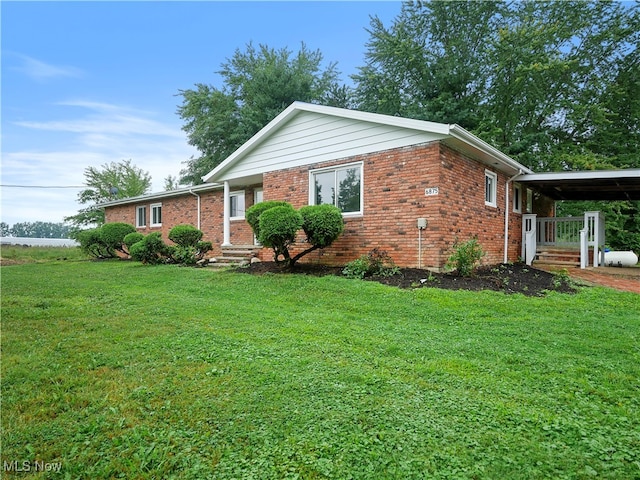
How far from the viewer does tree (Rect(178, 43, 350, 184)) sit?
20859 mm

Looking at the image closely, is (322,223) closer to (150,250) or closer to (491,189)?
(491,189)

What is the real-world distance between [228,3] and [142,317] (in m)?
8.67

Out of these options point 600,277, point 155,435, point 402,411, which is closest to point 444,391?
point 402,411

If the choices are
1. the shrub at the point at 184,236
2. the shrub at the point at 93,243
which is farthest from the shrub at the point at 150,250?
the shrub at the point at 93,243

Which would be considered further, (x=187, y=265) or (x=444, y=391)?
(x=187, y=265)

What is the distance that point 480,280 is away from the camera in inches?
283

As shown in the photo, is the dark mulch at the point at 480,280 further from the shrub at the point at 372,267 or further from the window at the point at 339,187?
the window at the point at 339,187

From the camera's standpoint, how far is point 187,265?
11.4 meters

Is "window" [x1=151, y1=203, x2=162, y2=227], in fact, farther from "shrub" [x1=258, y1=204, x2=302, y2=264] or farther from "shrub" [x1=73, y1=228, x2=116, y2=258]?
"shrub" [x1=258, y1=204, x2=302, y2=264]

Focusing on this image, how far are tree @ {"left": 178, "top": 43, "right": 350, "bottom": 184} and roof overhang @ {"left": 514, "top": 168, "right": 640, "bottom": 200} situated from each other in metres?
Result: 13.5

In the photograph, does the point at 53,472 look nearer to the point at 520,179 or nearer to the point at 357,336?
the point at 357,336

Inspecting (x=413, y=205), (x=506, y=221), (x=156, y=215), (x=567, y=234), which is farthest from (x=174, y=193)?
(x=567, y=234)

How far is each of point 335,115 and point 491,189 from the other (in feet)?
16.3

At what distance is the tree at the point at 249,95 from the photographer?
68.4 feet
